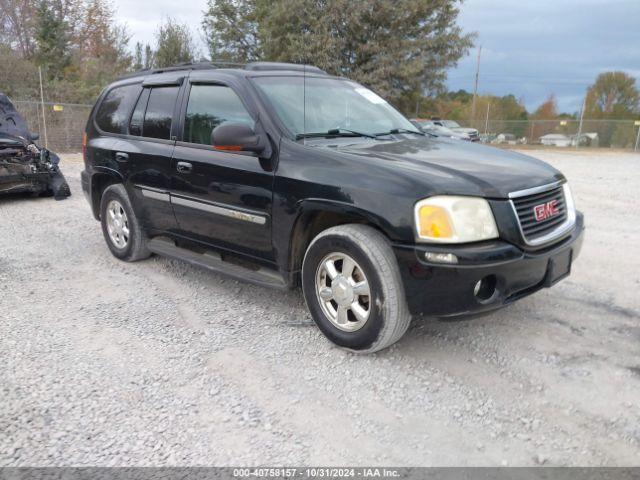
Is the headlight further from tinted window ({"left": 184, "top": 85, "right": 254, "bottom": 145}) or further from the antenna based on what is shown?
tinted window ({"left": 184, "top": 85, "right": 254, "bottom": 145})

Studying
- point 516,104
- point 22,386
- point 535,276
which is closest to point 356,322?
point 535,276

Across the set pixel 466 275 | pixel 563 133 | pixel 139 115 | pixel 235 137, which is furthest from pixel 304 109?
pixel 563 133

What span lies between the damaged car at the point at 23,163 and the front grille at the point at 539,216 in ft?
26.8

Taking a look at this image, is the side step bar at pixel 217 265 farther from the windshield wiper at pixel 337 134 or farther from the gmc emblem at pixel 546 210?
the gmc emblem at pixel 546 210

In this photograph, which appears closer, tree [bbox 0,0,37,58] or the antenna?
the antenna

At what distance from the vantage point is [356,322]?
3.40 metres

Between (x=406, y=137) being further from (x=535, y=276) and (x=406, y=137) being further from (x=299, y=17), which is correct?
(x=299, y=17)

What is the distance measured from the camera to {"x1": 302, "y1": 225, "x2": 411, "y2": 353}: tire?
3.16m

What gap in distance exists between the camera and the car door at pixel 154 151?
4633 mm

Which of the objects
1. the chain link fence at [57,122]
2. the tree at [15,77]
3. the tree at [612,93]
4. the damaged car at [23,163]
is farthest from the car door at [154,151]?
the tree at [612,93]

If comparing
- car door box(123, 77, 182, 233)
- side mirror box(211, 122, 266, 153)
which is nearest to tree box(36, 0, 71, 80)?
car door box(123, 77, 182, 233)

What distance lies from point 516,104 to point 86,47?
5133cm

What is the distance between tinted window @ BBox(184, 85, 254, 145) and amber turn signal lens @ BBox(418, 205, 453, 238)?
1.60m

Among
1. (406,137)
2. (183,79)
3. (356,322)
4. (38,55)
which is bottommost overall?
(356,322)
